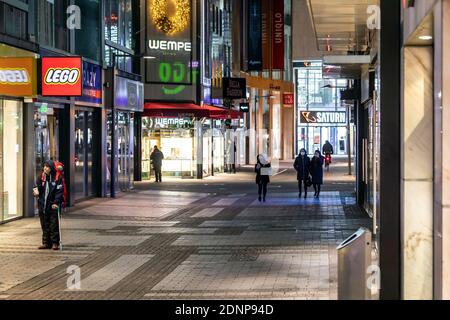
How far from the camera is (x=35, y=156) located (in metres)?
24.6

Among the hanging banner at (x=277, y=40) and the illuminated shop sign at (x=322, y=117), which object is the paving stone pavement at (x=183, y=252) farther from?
the illuminated shop sign at (x=322, y=117)

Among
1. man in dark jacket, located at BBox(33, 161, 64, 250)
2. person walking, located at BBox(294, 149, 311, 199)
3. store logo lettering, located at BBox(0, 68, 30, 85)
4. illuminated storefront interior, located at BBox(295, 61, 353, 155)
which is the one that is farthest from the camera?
illuminated storefront interior, located at BBox(295, 61, 353, 155)

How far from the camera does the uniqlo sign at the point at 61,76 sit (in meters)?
23.6

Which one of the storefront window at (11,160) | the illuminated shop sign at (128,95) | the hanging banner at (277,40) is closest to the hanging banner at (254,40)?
the hanging banner at (277,40)

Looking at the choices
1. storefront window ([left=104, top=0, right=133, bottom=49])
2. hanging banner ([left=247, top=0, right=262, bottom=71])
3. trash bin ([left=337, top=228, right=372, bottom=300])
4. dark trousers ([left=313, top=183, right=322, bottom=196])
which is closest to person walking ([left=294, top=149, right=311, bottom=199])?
dark trousers ([left=313, top=183, right=322, bottom=196])

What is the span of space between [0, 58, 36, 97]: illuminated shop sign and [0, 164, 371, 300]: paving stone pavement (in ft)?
10.6

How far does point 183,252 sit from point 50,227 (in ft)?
8.43

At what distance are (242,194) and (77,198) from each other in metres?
7.59

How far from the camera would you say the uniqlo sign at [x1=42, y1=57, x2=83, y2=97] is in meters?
23.6

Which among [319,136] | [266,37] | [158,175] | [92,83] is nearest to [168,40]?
[158,175]

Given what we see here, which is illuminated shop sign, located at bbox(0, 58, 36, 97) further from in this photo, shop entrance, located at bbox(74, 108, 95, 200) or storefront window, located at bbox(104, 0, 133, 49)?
storefront window, located at bbox(104, 0, 133, 49)

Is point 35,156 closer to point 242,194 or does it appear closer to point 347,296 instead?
point 242,194

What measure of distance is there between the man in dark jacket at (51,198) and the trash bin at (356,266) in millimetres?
11069

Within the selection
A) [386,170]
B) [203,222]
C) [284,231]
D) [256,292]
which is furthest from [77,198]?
[386,170]
